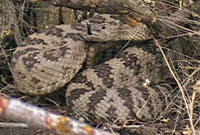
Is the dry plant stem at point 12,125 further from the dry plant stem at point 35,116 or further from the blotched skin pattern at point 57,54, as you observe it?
the dry plant stem at point 35,116

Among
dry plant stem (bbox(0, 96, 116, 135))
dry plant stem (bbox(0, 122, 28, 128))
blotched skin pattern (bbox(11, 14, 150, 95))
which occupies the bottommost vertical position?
dry plant stem (bbox(0, 122, 28, 128))

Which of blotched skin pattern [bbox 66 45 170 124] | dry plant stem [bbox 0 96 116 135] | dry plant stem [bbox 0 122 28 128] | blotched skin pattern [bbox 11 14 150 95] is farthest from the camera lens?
blotched skin pattern [bbox 11 14 150 95]

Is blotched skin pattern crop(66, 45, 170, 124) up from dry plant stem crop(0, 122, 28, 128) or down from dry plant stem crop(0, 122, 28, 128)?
up

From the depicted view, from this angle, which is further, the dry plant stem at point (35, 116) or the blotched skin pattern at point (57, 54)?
the blotched skin pattern at point (57, 54)

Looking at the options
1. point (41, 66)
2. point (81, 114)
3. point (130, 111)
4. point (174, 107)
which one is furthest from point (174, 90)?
point (41, 66)

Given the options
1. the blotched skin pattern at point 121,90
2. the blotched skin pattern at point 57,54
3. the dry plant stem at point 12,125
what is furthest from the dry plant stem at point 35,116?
the blotched skin pattern at point 57,54

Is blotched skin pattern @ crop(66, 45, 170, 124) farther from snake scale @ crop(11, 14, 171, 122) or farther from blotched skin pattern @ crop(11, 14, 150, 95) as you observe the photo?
blotched skin pattern @ crop(11, 14, 150, 95)

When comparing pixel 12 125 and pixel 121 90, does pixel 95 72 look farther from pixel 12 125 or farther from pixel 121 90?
pixel 12 125

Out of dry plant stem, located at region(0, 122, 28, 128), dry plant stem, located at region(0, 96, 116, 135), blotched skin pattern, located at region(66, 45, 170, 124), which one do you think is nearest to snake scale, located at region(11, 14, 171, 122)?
blotched skin pattern, located at region(66, 45, 170, 124)

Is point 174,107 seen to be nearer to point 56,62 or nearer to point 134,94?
point 134,94

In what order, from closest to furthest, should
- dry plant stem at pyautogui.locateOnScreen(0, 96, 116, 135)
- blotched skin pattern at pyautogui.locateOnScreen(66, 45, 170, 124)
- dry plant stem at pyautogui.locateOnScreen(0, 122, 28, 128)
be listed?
dry plant stem at pyautogui.locateOnScreen(0, 96, 116, 135), dry plant stem at pyautogui.locateOnScreen(0, 122, 28, 128), blotched skin pattern at pyautogui.locateOnScreen(66, 45, 170, 124)
